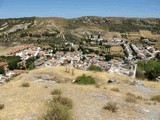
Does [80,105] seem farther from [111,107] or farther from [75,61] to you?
[75,61]

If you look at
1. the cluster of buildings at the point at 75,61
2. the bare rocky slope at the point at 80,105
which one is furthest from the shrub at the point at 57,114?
the cluster of buildings at the point at 75,61

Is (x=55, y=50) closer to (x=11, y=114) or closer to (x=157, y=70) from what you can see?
(x=157, y=70)

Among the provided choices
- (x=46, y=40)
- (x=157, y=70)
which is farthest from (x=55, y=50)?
(x=157, y=70)

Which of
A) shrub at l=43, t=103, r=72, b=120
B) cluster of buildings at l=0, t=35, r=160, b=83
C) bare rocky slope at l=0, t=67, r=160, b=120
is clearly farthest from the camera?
cluster of buildings at l=0, t=35, r=160, b=83

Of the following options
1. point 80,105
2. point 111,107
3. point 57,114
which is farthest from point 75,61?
point 57,114

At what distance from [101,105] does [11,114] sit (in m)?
4.46

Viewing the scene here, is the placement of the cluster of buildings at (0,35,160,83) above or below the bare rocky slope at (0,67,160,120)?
below

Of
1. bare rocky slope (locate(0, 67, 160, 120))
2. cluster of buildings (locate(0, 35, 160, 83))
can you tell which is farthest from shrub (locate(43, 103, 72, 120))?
cluster of buildings (locate(0, 35, 160, 83))

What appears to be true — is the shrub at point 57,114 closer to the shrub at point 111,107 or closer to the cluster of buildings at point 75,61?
the shrub at point 111,107

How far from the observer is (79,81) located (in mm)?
22078

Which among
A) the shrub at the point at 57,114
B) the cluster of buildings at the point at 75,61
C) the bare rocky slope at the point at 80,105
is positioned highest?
the shrub at the point at 57,114

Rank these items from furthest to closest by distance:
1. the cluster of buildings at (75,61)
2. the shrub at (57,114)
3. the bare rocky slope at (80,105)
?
1. the cluster of buildings at (75,61)
2. the bare rocky slope at (80,105)
3. the shrub at (57,114)

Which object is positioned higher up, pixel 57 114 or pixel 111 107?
pixel 57 114

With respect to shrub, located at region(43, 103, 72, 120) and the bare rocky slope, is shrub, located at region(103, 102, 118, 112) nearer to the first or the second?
the bare rocky slope
